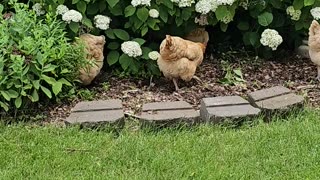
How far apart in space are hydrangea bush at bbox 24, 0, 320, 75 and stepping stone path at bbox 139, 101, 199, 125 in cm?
74

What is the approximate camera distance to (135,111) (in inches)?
175

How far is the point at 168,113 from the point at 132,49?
92 centimetres

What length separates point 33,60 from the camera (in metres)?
4.36

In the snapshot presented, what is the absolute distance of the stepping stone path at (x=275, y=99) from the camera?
4273mm

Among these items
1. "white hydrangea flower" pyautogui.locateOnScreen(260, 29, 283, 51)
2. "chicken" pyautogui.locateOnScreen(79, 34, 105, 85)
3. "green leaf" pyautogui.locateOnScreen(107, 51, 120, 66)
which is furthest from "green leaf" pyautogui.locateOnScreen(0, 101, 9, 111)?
"white hydrangea flower" pyautogui.locateOnScreen(260, 29, 283, 51)

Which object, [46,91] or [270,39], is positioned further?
[270,39]

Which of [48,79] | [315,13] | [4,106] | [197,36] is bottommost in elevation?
[4,106]

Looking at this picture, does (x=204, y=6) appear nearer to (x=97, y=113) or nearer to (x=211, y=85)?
(x=211, y=85)

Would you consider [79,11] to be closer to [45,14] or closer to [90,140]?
[45,14]

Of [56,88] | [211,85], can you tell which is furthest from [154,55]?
[56,88]

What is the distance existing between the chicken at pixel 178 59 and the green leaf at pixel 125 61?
36 cm

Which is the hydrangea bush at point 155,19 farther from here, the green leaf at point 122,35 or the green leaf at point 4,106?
the green leaf at point 4,106

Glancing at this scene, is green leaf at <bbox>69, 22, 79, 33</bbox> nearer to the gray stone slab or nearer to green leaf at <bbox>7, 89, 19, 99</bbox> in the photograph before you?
the gray stone slab

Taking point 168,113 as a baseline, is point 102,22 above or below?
above
